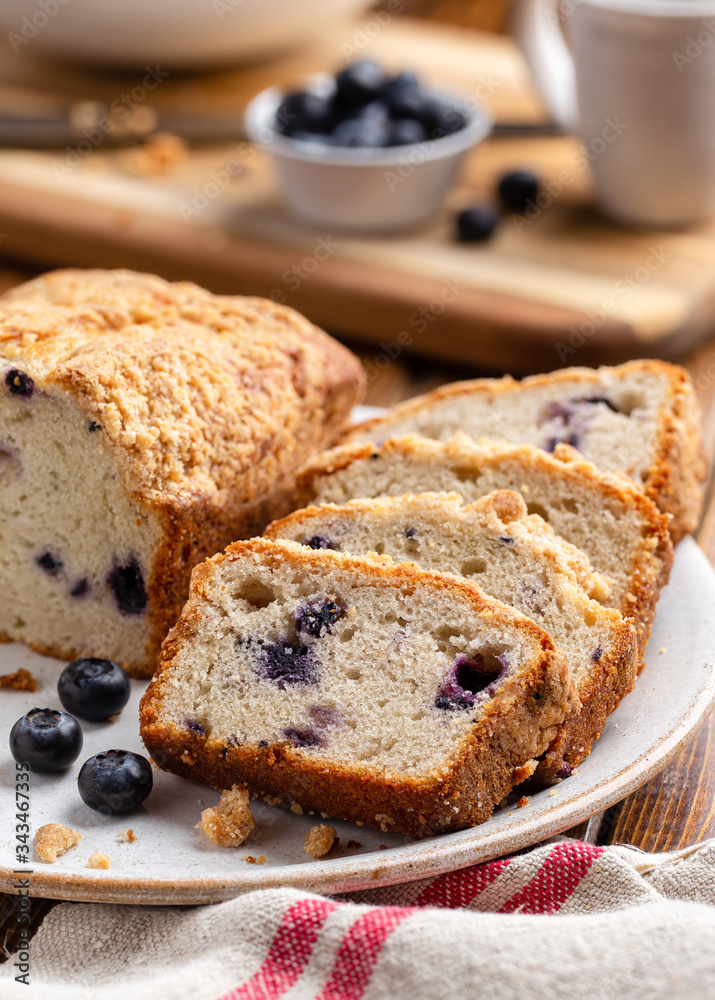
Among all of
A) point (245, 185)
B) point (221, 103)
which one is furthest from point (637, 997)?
point (221, 103)

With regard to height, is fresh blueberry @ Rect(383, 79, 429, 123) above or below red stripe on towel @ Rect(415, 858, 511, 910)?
above

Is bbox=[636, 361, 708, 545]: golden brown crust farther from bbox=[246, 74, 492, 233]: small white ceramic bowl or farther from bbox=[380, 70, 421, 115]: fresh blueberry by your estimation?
bbox=[380, 70, 421, 115]: fresh blueberry

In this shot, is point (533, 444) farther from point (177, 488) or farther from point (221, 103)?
point (221, 103)

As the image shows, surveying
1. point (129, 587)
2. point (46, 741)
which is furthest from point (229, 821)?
point (129, 587)

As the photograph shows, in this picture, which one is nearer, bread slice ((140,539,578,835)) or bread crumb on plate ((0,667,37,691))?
bread slice ((140,539,578,835))

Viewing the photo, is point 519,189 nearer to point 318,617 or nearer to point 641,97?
point 641,97

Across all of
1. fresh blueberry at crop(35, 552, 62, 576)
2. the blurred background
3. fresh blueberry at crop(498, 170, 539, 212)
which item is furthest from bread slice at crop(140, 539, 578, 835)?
fresh blueberry at crop(498, 170, 539, 212)

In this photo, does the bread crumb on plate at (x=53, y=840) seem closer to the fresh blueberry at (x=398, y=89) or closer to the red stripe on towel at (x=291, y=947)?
the red stripe on towel at (x=291, y=947)
